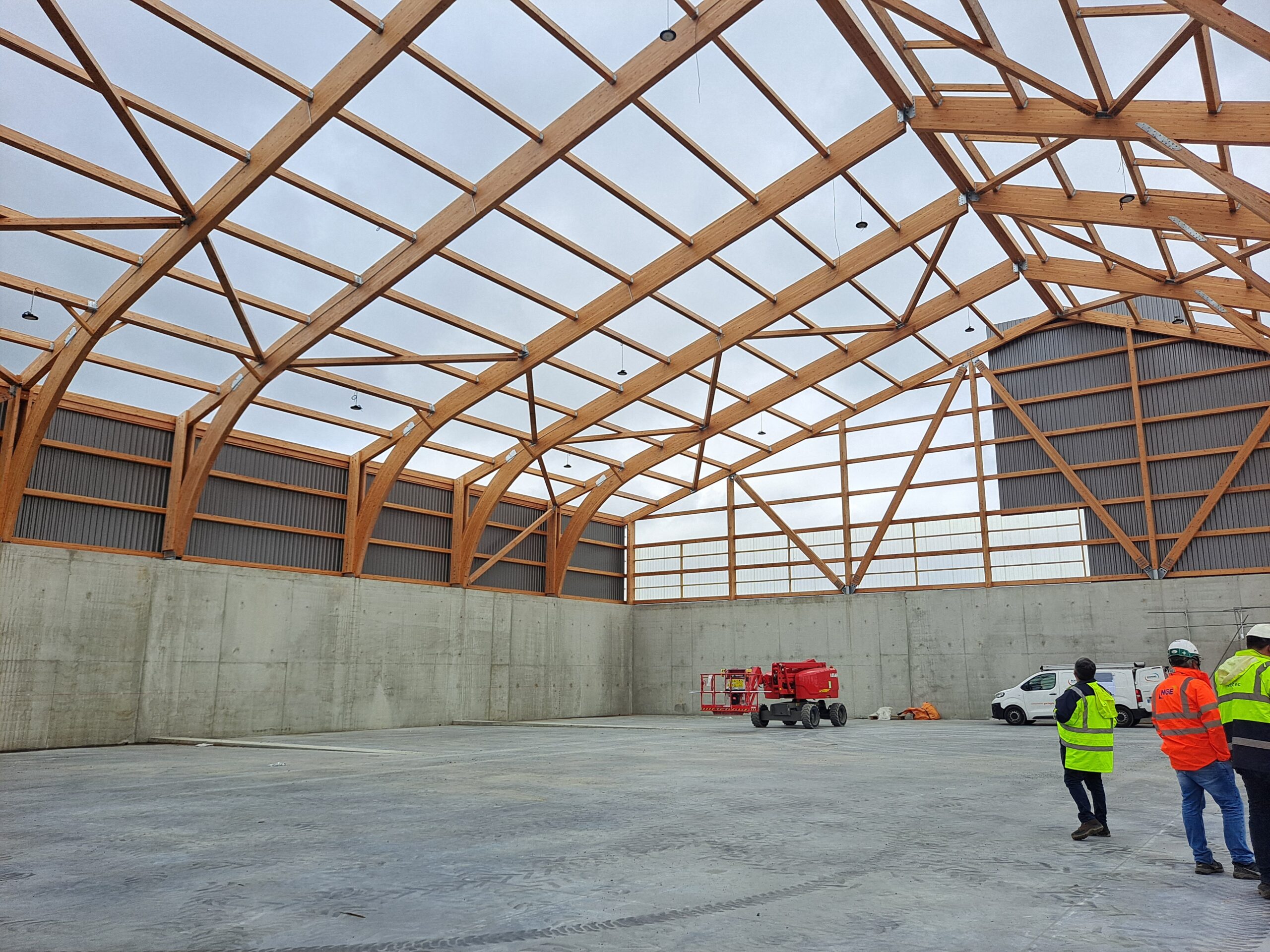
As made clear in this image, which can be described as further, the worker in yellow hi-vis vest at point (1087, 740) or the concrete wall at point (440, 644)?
the concrete wall at point (440, 644)

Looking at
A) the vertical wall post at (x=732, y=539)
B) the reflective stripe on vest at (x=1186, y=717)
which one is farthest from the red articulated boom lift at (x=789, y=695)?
the reflective stripe on vest at (x=1186, y=717)

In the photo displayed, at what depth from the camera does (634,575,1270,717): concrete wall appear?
28094mm

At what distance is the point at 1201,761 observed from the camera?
6973mm

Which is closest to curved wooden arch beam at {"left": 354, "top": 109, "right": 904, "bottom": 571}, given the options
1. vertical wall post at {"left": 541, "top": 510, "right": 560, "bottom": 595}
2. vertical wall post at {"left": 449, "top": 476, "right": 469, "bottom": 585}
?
vertical wall post at {"left": 449, "top": 476, "right": 469, "bottom": 585}

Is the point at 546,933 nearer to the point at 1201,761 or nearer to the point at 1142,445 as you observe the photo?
the point at 1201,761

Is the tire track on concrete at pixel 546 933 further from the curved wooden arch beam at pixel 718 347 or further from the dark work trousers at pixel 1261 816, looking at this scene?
the curved wooden arch beam at pixel 718 347

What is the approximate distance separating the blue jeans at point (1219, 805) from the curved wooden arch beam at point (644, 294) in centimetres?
1520

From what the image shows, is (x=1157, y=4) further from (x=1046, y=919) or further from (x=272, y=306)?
(x=272, y=306)

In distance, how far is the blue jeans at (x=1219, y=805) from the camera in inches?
268

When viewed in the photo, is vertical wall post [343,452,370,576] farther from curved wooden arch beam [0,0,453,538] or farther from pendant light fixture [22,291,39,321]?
pendant light fixture [22,291,39,321]

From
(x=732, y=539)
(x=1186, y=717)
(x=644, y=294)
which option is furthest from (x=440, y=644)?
(x=1186, y=717)

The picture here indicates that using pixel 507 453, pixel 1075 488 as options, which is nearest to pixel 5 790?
pixel 507 453

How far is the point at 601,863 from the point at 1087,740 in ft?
16.0

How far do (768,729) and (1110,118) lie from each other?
1889 cm
